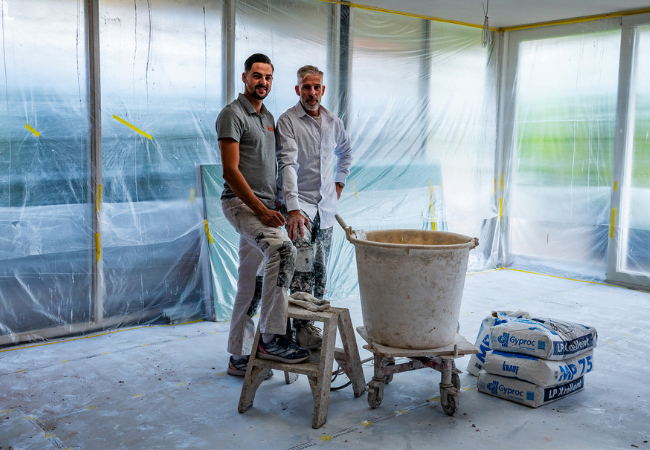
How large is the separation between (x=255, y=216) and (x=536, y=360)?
52.2 inches

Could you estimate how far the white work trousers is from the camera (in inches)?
93.6

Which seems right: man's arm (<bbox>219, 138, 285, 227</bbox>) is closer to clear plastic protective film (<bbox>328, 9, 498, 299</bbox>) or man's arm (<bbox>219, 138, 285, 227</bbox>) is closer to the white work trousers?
the white work trousers

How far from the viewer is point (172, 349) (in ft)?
10.3

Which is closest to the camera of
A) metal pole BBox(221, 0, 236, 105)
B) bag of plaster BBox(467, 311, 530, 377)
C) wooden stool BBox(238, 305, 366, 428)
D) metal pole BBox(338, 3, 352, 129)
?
wooden stool BBox(238, 305, 366, 428)

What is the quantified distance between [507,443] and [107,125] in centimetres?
259

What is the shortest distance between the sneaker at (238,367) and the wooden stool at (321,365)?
0.33 metres

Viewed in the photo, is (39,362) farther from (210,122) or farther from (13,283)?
(210,122)

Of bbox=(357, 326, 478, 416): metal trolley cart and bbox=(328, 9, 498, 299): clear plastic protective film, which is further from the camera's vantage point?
bbox=(328, 9, 498, 299): clear plastic protective film

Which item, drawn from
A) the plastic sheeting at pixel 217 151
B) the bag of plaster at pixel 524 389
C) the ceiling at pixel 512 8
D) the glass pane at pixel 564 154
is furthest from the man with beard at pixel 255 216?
the glass pane at pixel 564 154

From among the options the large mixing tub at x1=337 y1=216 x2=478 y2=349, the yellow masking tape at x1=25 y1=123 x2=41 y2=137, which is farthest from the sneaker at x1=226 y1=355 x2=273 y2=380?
the yellow masking tape at x1=25 y1=123 x2=41 y2=137

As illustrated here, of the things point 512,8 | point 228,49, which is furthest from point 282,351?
point 512,8

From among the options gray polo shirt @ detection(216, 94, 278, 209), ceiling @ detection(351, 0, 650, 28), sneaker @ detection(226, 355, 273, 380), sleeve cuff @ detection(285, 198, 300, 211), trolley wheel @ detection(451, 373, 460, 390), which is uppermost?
ceiling @ detection(351, 0, 650, 28)

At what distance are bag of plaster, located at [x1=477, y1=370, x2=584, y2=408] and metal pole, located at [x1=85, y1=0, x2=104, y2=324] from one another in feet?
6.99

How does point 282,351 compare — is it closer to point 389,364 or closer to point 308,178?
point 389,364
